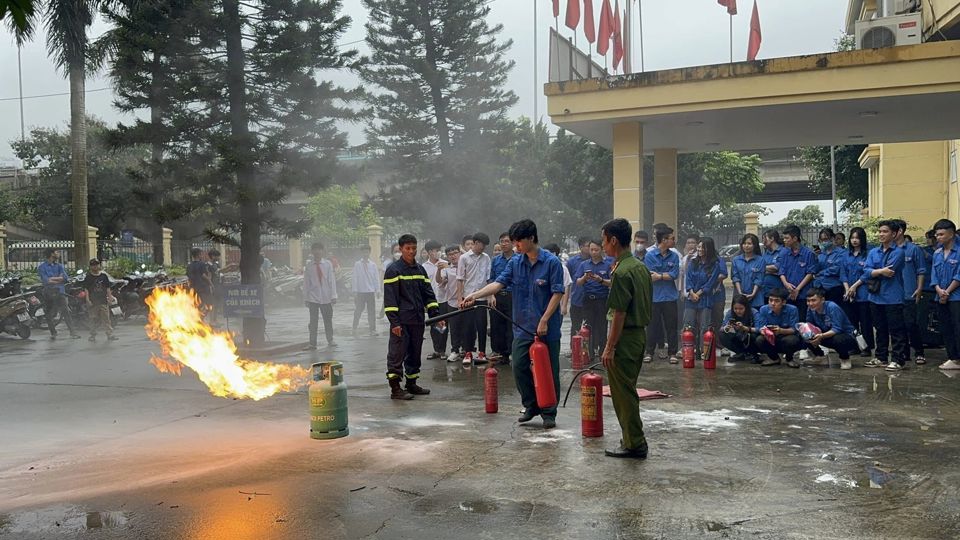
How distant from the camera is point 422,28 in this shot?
29.3 meters

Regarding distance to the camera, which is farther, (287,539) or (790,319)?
(790,319)

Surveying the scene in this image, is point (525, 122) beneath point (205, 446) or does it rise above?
above

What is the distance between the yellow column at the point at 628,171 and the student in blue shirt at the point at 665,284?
3599 mm

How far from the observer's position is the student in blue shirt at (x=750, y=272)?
11.6 m

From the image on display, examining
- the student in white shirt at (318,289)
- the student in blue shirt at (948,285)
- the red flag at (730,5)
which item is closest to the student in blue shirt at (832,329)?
the student in blue shirt at (948,285)

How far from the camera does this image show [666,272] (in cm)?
1143

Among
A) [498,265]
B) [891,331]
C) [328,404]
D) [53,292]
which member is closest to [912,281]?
[891,331]

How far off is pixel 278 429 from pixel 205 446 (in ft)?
2.62

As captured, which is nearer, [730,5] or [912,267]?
[912,267]

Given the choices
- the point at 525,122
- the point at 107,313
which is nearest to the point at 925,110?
the point at 107,313

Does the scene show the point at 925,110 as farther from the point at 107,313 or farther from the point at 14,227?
the point at 14,227

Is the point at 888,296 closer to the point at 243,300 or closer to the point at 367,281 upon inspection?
the point at 243,300

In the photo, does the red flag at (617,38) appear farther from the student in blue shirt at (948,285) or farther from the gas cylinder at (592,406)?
the gas cylinder at (592,406)

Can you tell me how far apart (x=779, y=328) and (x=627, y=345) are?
5.41 meters
